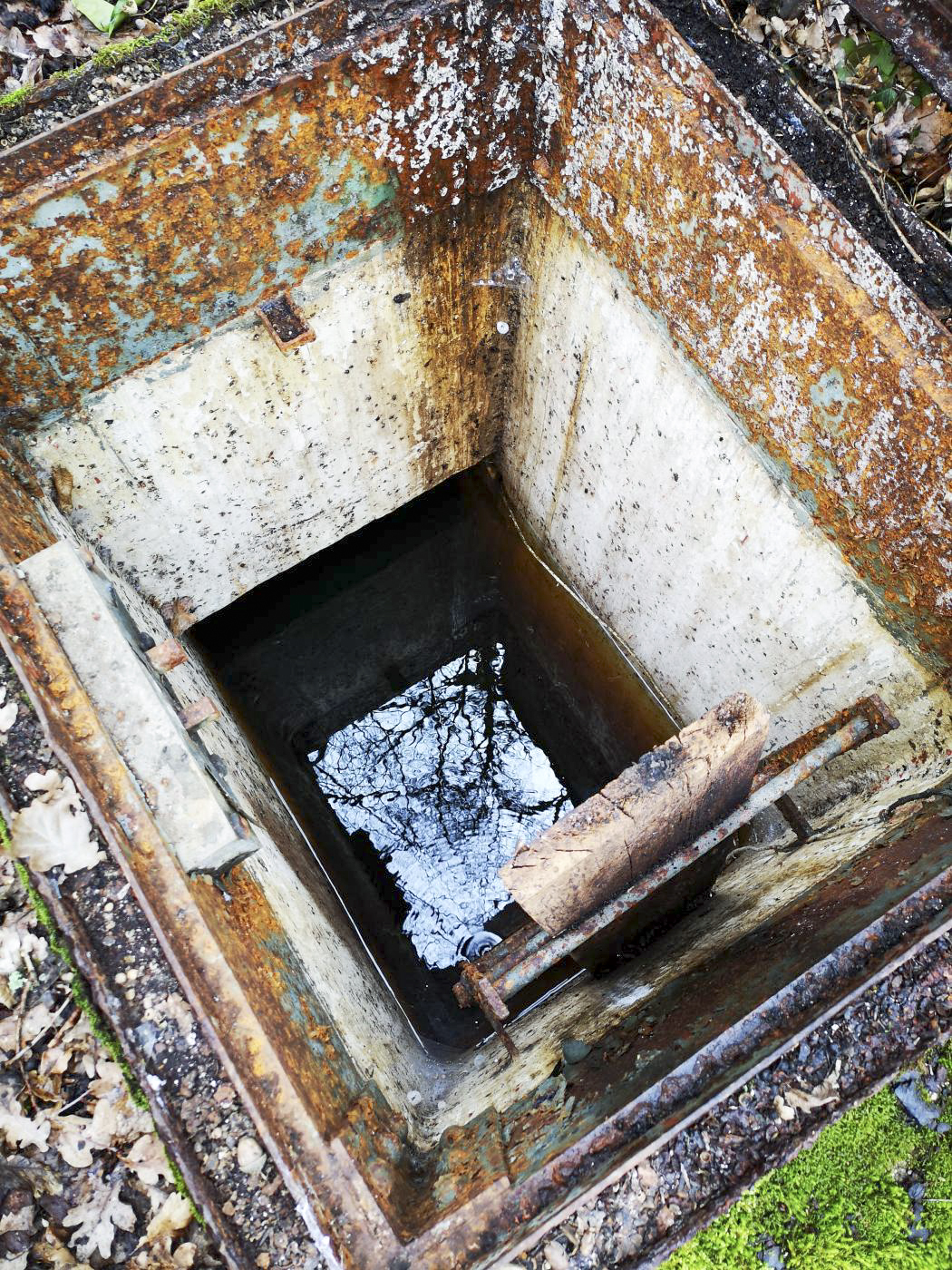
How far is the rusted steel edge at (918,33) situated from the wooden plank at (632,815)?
192 centimetres

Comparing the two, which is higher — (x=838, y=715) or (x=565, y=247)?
(x=565, y=247)

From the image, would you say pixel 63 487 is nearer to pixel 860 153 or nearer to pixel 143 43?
pixel 143 43

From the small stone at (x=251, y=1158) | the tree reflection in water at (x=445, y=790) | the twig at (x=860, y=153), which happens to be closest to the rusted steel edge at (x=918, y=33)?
the twig at (x=860, y=153)

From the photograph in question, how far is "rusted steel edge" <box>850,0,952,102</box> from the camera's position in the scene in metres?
2.34

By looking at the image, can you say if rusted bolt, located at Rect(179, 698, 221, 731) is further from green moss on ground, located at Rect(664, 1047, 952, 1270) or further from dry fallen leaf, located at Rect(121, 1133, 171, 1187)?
green moss on ground, located at Rect(664, 1047, 952, 1270)

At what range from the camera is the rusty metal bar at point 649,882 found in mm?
2832

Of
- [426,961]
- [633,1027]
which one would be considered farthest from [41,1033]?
[426,961]

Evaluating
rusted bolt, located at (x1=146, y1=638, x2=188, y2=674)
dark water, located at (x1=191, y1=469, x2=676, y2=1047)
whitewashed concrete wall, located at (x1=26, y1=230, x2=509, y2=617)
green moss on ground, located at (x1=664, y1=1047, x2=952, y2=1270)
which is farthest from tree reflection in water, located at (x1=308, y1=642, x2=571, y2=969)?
green moss on ground, located at (x1=664, y1=1047, x2=952, y2=1270)

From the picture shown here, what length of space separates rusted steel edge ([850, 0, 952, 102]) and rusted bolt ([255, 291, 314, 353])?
2109mm

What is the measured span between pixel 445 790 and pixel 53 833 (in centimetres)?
318

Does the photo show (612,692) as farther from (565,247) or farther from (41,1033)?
(41,1033)

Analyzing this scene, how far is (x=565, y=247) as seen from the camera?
3.48 meters

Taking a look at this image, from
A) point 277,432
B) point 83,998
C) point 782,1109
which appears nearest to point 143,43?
point 277,432

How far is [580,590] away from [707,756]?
256 centimetres
